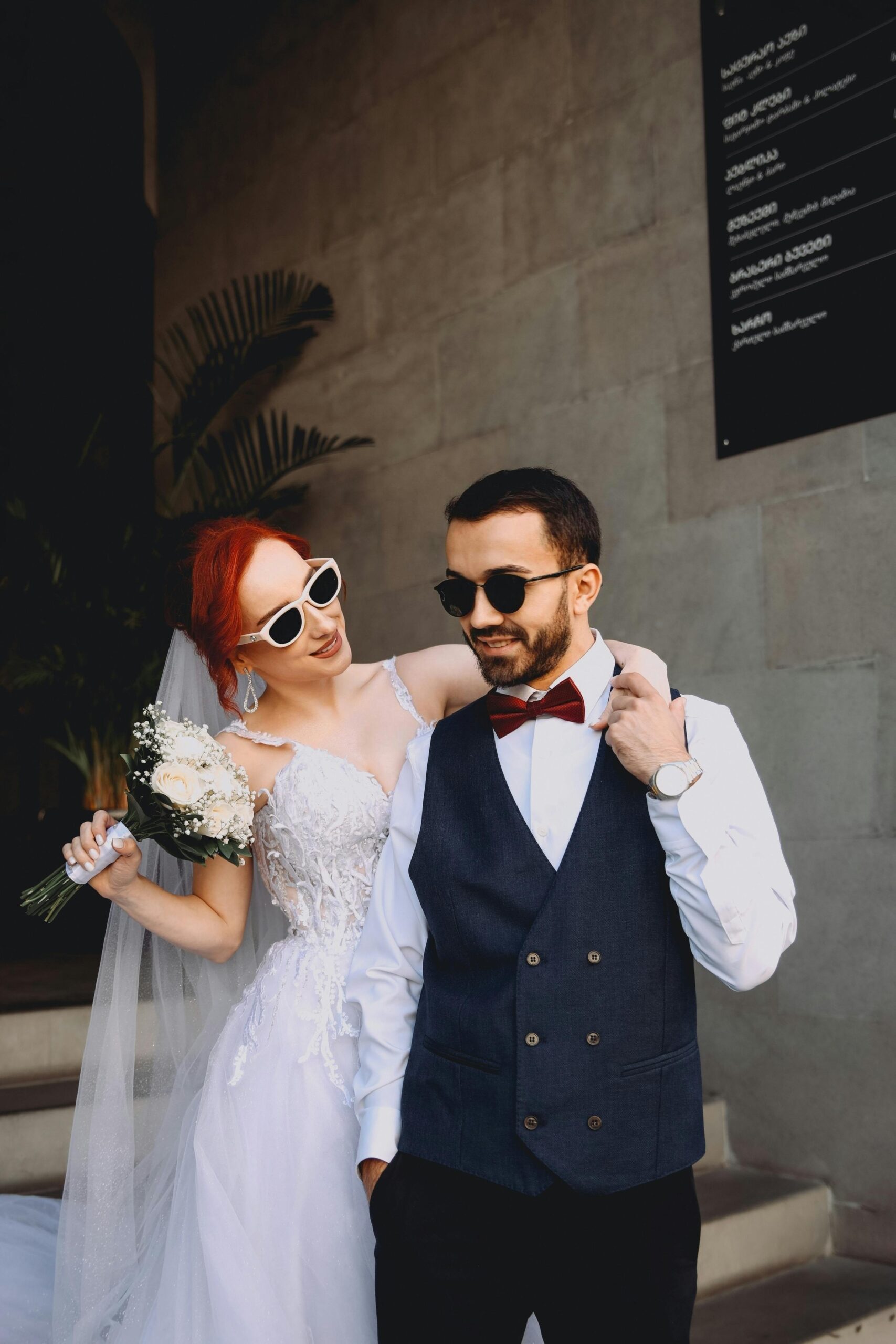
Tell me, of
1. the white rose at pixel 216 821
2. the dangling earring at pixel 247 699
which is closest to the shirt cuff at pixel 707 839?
the white rose at pixel 216 821

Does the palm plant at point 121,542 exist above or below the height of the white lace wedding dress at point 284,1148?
above

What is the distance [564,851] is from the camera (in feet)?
5.28

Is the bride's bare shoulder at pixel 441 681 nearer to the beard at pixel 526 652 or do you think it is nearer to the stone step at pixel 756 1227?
the beard at pixel 526 652

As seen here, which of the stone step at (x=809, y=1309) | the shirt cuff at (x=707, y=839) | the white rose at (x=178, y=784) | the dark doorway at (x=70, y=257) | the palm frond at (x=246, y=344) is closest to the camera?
the shirt cuff at (x=707, y=839)

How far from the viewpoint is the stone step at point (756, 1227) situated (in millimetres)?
3016

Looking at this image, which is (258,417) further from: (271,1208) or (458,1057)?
(458,1057)

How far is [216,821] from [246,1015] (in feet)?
1.53

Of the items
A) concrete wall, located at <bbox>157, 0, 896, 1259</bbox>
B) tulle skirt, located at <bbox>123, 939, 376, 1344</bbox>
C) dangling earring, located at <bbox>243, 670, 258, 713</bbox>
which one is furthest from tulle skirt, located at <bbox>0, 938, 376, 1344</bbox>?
concrete wall, located at <bbox>157, 0, 896, 1259</bbox>

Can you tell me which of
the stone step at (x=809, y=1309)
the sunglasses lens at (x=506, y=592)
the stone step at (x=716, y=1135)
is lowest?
the stone step at (x=809, y=1309)

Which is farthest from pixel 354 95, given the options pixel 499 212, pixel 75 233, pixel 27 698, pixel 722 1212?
pixel 722 1212

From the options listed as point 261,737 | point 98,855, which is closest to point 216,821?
point 98,855

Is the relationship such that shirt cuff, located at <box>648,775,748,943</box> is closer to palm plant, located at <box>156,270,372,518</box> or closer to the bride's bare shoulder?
the bride's bare shoulder

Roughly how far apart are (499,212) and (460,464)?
3.02 feet

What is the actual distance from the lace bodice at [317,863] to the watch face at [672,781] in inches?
31.5
